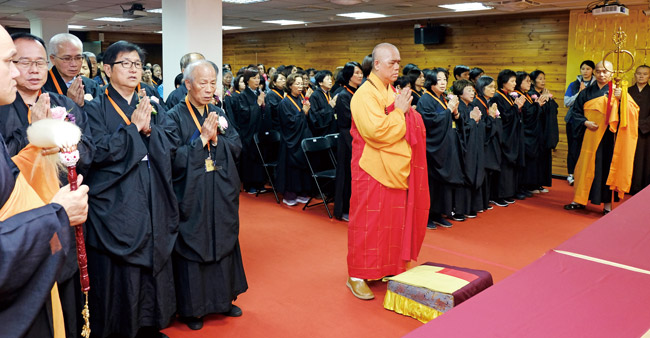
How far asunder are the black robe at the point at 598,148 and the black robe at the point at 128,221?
5.16m

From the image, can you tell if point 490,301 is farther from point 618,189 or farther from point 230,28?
point 230,28

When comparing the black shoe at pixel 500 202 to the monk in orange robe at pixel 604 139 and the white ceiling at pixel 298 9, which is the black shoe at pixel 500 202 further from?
the white ceiling at pixel 298 9

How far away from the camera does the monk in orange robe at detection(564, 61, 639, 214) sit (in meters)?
5.91

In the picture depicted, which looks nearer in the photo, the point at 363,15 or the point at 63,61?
the point at 63,61

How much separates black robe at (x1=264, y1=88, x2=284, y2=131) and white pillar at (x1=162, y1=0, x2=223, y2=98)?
4.40 feet

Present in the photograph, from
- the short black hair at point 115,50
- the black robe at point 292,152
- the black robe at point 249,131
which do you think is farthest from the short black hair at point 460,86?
the short black hair at point 115,50

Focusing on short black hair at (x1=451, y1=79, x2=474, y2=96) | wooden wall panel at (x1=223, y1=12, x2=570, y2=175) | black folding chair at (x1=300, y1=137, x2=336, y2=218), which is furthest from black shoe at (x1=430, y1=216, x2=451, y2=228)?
wooden wall panel at (x1=223, y1=12, x2=570, y2=175)

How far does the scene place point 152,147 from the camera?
2.75 meters

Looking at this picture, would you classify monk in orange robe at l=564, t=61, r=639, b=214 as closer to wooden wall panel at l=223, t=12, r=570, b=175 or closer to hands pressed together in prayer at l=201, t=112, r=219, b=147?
wooden wall panel at l=223, t=12, r=570, b=175

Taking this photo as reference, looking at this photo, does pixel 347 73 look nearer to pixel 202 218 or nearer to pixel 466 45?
pixel 202 218

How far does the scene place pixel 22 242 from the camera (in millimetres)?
1229

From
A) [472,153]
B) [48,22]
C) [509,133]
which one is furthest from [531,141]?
[48,22]

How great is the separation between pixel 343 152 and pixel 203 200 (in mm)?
2724

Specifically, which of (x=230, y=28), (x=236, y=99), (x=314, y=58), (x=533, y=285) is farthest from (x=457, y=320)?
(x=230, y=28)
